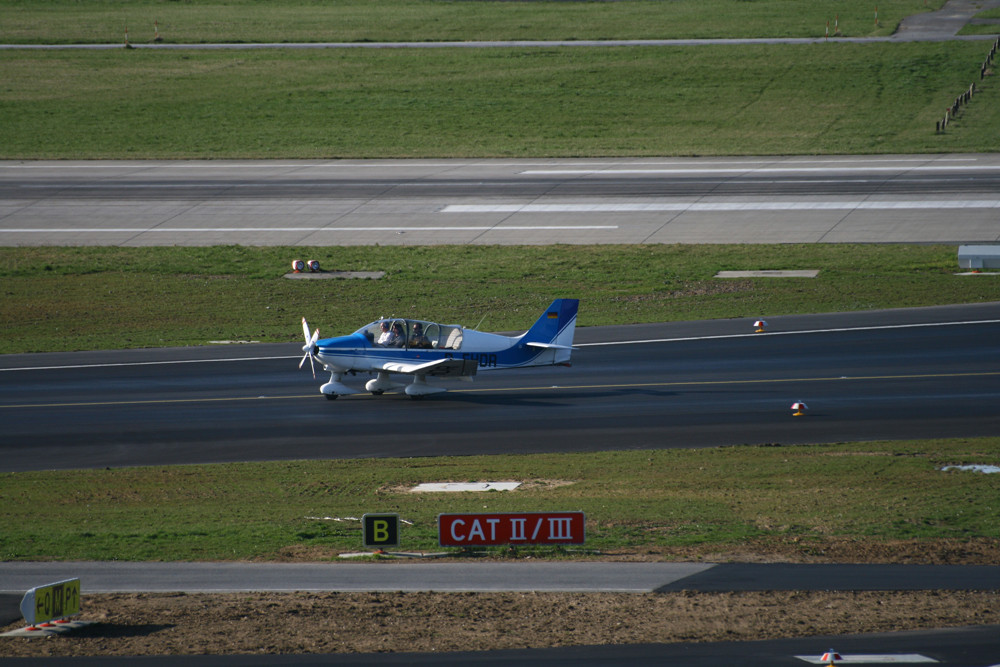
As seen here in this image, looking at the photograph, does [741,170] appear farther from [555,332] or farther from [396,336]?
[396,336]

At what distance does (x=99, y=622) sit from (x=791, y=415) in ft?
63.6

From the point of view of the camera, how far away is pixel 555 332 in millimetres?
33594

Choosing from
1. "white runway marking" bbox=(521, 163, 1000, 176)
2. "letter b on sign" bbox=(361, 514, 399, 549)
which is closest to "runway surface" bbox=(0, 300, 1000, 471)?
"letter b on sign" bbox=(361, 514, 399, 549)

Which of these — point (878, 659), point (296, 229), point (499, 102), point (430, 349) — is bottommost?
point (878, 659)

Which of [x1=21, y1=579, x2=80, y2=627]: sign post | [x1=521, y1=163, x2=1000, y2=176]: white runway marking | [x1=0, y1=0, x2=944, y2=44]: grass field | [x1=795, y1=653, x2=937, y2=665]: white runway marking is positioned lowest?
[x1=795, y1=653, x2=937, y2=665]: white runway marking

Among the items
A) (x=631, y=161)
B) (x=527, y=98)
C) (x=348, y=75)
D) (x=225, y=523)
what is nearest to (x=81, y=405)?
(x=225, y=523)

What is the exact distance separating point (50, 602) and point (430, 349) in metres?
18.1

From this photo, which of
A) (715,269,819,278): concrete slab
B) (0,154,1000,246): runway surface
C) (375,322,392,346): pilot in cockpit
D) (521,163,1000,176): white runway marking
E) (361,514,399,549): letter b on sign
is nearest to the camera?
(361,514,399,549): letter b on sign

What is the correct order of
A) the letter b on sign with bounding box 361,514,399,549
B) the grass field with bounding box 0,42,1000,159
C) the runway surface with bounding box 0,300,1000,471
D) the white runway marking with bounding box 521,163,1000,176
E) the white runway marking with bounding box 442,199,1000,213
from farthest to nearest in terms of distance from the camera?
the grass field with bounding box 0,42,1000,159 < the white runway marking with bounding box 521,163,1000,176 < the white runway marking with bounding box 442,199,1000,213 < the runway surface with bounding box 0,300,1000,471 < the letter b on sign with bounding box 361,514,399,549

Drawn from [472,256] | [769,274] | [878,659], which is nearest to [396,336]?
[472,256]

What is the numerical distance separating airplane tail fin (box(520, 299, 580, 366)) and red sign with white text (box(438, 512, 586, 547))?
13.8 meters

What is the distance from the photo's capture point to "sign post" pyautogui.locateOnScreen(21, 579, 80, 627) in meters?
16.4

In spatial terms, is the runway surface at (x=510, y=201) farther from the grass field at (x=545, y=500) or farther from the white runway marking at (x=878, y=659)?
the white runway marking at (x=878, y=659)

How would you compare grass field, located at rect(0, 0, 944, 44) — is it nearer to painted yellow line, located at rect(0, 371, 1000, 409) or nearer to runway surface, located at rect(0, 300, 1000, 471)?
runway surface, located at rect(0, 300, 1000, 471)
